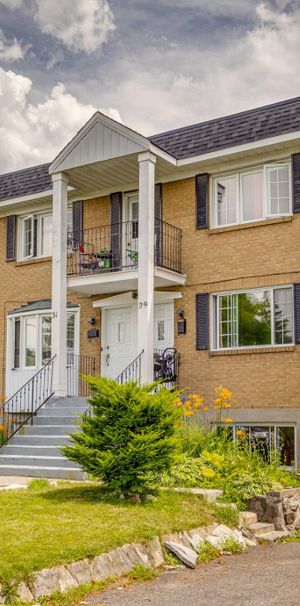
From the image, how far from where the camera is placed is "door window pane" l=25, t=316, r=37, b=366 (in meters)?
19.4

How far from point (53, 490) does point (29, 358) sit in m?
8.90

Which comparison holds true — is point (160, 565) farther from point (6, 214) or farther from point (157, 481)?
point (6, 214)

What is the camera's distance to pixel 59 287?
56.1 feet

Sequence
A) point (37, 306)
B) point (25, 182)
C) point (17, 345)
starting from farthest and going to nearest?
point (25, 182) → point (17, 345) → point (37, 306)

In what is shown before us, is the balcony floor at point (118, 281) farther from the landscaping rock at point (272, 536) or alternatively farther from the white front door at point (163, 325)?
the landscaping rock at point (272, 536)

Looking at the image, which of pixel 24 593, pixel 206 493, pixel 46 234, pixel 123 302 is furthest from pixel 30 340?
pixel 24 593

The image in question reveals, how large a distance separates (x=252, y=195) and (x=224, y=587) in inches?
409

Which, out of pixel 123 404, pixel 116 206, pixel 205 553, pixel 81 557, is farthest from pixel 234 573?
pixel 116 206

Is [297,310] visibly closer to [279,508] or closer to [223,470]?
[223,470]

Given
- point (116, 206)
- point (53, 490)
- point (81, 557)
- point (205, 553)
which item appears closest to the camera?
point (81, 557)

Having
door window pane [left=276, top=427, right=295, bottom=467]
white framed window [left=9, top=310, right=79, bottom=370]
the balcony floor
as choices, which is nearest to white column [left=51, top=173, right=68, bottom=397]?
the balcony floor

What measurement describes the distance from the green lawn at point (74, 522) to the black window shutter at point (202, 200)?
7.55m

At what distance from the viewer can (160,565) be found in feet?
27.4

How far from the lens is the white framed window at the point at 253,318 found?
50.8 ft
